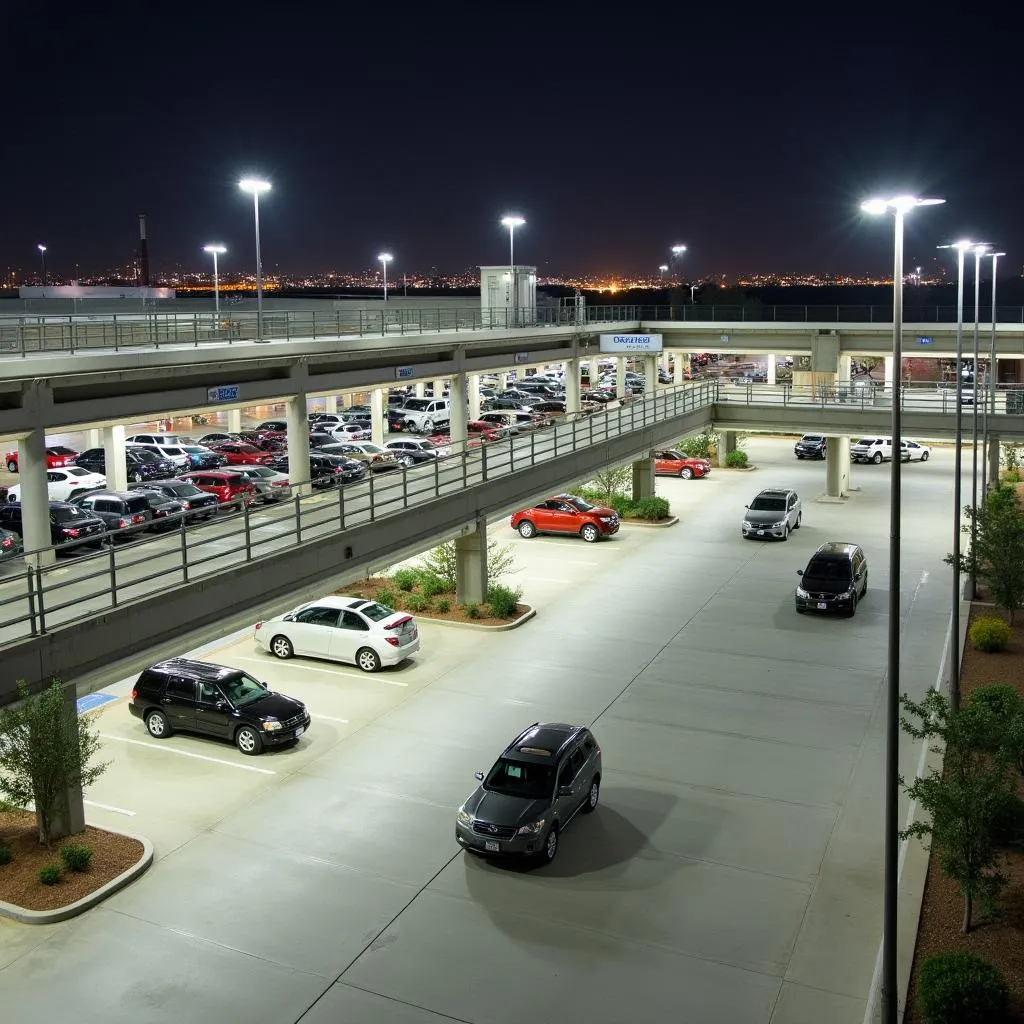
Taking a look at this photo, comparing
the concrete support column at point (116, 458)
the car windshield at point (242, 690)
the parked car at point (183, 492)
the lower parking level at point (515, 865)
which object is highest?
the concrete support column at point (116, 458)

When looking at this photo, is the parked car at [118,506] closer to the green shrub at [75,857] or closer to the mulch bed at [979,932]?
the green shrub at [75,857]

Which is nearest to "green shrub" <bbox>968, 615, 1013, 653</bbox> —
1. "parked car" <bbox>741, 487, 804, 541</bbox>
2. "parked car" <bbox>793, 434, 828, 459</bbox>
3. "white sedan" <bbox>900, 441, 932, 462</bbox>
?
"parked car" <bbox>741, 487, 804, 541</bbox>

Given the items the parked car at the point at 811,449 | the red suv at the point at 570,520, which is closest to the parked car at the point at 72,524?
the red suv at the point at 570,520

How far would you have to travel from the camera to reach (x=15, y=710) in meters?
15.1

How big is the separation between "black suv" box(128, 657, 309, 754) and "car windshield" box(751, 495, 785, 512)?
2324 cm

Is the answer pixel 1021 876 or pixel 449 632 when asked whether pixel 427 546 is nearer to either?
pixel 449 632

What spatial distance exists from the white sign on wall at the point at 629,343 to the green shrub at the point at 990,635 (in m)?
28.4

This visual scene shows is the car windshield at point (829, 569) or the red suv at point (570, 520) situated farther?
the red suv at point (570, 520)

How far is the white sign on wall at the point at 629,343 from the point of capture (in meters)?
52.4

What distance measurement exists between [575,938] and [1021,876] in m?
6.25

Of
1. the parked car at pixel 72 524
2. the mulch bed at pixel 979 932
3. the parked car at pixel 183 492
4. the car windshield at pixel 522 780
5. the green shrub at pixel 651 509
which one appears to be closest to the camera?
the mulch bed at pixel 979 932

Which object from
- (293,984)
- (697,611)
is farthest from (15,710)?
(697,611)

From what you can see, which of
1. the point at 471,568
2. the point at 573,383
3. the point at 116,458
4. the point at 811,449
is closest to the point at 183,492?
the point at 116,458

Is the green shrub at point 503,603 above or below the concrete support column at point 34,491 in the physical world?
below
